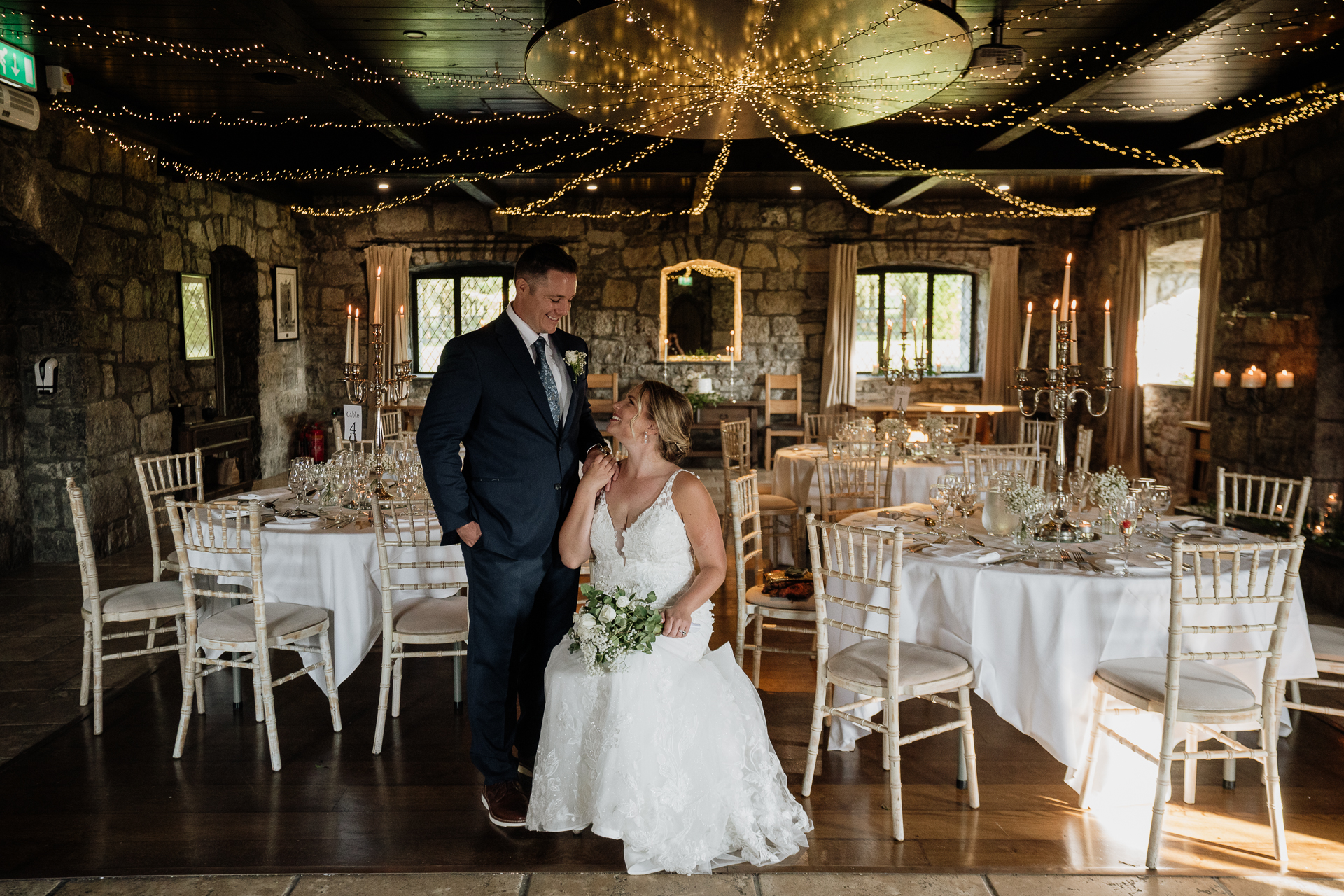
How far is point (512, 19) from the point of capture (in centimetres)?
500

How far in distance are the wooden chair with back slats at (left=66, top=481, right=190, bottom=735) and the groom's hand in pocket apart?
1474 mm

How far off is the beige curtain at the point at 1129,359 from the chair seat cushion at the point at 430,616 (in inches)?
322

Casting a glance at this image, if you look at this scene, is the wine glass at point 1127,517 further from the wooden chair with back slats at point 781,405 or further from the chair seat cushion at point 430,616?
the wooden chair with back slats at point 781,405

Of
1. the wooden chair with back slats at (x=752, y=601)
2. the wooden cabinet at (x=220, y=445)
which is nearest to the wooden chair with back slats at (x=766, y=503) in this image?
the wooden chair with back slats at (x=752, y=601)

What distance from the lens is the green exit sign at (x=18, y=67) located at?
17.1 ft

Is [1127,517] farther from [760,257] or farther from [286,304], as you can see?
[286,304]

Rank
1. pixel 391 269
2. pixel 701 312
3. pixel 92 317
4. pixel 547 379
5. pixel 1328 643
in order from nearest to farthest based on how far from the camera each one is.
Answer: pixel 547 379, pixel 1328 643, pixel 92 317, pixel 391 269, pixel 701 312

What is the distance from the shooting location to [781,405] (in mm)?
11062

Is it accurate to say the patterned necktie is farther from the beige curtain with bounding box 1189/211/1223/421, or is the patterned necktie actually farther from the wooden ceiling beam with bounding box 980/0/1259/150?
the beige curtain with bounding box 1189/211/1223/421

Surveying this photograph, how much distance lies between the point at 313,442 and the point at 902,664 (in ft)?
29.2

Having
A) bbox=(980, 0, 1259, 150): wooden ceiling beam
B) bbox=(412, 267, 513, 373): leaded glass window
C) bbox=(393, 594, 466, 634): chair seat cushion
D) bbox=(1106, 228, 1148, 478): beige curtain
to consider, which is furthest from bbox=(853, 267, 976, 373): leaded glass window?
bbox=(393, 594, 466, 634): chair seat cushion

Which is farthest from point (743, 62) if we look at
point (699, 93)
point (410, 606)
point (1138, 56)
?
point (1138, 56)

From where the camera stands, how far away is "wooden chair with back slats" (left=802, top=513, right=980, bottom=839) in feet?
9.24

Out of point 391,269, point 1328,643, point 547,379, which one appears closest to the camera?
point 547,379
